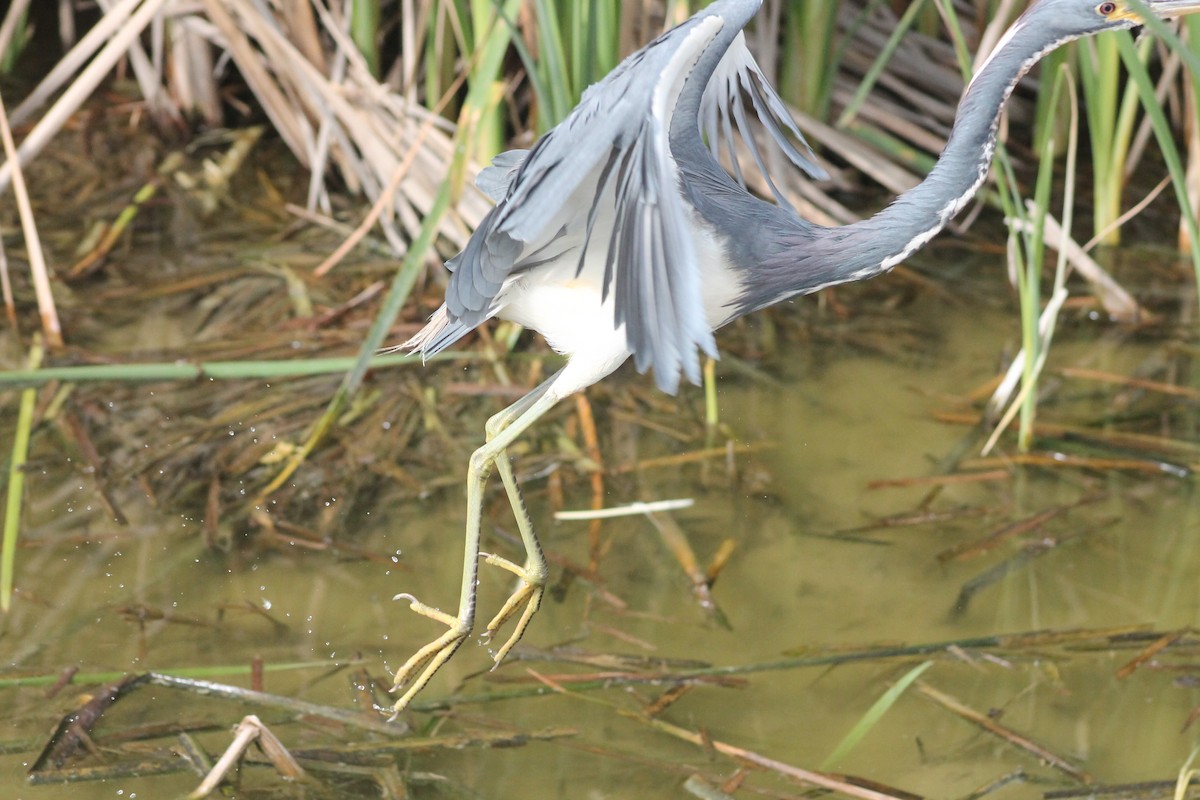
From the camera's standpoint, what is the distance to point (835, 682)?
271 centimetres

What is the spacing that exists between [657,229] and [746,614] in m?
1.25

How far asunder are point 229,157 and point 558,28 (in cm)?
159

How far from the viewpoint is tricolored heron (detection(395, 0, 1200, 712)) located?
1.85 metres

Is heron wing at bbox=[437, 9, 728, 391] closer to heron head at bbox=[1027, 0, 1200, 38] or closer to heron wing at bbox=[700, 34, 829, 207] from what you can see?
Answer: heron head at bbox=[1027, 0, 1200, 38]

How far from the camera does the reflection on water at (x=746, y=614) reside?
2.53 metres

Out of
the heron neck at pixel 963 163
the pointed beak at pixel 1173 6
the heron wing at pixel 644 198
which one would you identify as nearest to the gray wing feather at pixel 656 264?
the heron wing at pixel 644 198

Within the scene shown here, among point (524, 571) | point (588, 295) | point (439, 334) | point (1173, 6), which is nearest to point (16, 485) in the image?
point (439, 334)

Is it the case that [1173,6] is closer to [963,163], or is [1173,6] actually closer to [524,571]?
[963,163]

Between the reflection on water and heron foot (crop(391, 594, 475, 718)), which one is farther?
the reflection on water

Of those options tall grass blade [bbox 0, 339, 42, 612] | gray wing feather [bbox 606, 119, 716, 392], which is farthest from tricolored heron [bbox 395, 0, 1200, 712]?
tall grass blade [bbox 0, 339, 42, 612]

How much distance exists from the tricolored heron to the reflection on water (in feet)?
1.06

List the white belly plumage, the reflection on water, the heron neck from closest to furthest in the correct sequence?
the heron neck < the white belly plumage < the reflection on water

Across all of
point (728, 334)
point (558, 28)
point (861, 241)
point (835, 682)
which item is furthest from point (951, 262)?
point (861, 241)

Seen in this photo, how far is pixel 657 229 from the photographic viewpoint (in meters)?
1.86
